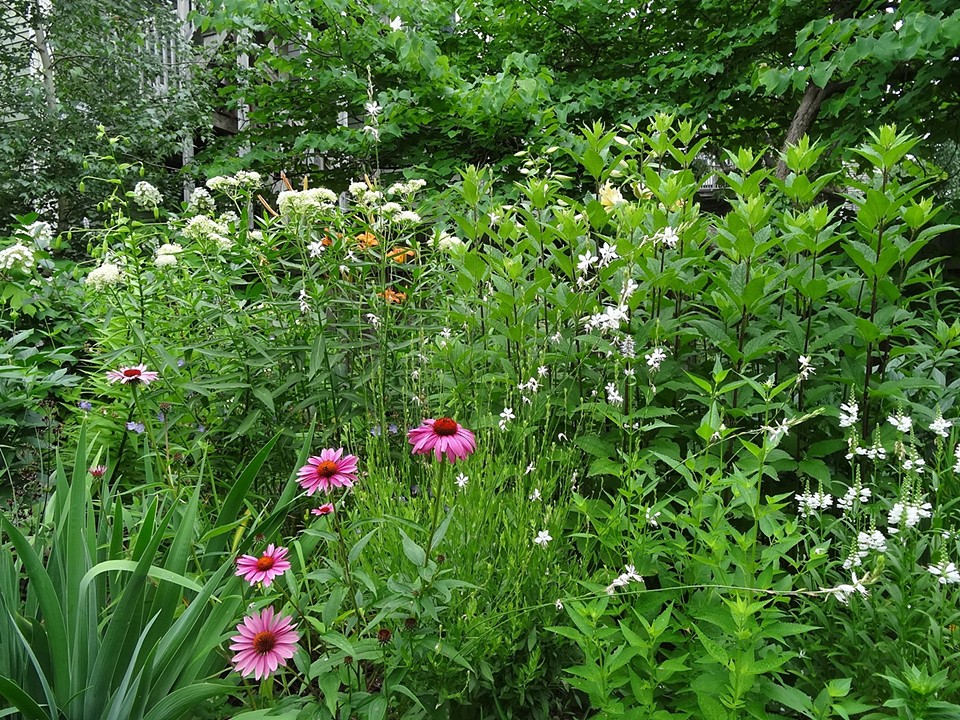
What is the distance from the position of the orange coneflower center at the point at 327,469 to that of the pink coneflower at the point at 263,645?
9.6 inches

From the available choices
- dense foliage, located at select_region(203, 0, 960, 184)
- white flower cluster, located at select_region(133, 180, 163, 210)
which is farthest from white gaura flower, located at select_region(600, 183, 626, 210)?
dense foliage, located at select_region(203, 0, 960, 184)

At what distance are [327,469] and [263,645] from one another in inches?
11.9

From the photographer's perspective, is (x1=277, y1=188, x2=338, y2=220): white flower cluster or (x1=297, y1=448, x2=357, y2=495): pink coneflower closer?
(x1=297, y1=448, x2=357, y2=495): pink coneflower

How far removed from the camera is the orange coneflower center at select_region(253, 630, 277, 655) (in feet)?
3.76

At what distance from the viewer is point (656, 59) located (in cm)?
549

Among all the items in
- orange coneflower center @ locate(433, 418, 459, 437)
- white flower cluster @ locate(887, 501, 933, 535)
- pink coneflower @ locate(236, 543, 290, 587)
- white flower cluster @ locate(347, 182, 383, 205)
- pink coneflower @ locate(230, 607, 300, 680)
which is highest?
white flower cluster @ locate(347, 182, 383, 205)

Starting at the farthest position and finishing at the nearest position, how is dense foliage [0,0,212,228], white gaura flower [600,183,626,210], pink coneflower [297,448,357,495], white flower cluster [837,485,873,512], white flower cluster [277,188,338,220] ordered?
dense foliage [0,0,212,228], white flower cluster [277,188,338,220], white gaura flower [600,183,626,210], white flower cluster [837,485,873,512], pink coneflower [297,448,357,495]

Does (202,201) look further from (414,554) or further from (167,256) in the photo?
(414,554)

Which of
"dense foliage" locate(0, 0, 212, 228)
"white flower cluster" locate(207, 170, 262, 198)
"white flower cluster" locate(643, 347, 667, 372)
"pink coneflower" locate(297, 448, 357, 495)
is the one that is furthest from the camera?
"dense foliage" locate(0, 0, 212, 228)

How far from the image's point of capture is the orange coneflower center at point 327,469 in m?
1.25

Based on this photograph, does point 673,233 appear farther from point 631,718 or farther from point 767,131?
point 767,131

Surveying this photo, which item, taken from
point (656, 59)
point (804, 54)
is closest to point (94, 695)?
point (804, 54)

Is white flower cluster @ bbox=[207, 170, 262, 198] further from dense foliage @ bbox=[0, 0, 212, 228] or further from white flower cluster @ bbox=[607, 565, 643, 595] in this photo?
dense foliage @ bbox=[0, 0, 212, 228]

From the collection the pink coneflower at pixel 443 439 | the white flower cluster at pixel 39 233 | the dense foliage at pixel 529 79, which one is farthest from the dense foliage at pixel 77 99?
the pink coneflower at pixel 443 439
